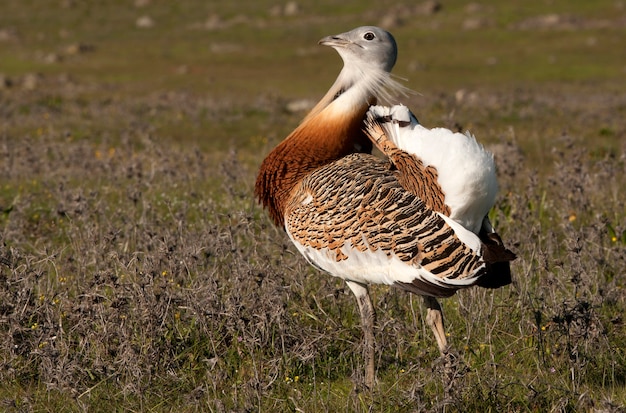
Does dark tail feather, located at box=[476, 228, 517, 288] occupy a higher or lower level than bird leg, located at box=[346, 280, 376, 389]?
higher

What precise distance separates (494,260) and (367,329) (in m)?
0.73

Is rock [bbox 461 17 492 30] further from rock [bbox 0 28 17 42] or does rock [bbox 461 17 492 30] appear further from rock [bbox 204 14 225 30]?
rock [bbox 0 28 17 42]

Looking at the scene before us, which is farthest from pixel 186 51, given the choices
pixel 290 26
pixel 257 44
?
pixel 290 26

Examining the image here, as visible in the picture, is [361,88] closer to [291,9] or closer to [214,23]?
[214,23]

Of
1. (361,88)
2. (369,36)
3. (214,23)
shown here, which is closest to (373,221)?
(361,88)

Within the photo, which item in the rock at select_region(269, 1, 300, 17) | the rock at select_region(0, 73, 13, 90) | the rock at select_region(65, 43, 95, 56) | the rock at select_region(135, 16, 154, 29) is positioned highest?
the rock at select_region(0, 73, 13, 90)

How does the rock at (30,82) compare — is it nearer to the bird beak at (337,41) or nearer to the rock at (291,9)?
the bird beak at (337,41)

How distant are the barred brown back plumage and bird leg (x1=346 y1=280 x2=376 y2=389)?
0.28 m

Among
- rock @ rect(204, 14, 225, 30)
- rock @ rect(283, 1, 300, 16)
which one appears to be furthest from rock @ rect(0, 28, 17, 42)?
rock @ rect(283, 1, 300, 16)

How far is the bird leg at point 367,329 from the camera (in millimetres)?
4164

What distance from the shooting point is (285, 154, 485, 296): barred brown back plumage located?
395 cm

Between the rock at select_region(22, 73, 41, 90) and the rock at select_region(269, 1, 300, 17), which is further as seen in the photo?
the rock at select_region(269, 1, 300, 17)

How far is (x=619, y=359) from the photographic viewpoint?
4.41m

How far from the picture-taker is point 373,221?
13.6 feet
